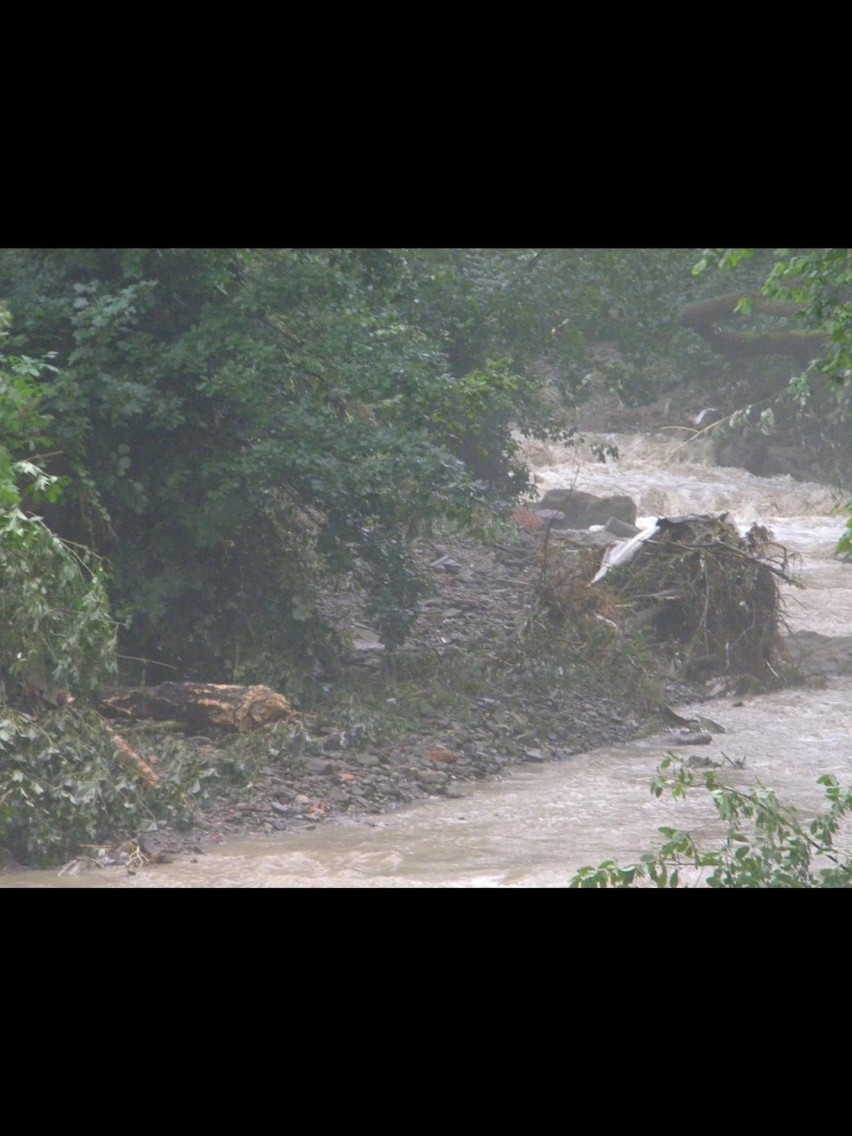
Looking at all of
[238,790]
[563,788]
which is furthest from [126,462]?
[563,788]

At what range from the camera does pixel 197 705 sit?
545 centimetres

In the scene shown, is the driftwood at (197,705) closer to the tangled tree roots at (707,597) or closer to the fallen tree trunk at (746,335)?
the tangled tree roots at (707,597)

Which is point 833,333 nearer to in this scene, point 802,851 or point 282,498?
point 802,851

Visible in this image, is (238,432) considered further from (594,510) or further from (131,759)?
(594,510)

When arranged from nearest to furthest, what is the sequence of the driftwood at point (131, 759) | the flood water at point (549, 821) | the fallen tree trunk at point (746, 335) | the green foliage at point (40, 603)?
1. the green foliage at point (40, 603)
2. the flood water at point (549, 821)
3. the driftwood at point (131, 759)
4. the fallen tree trunk at point (746, 335)

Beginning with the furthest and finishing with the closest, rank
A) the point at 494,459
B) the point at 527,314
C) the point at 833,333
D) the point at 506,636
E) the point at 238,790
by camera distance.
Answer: the point at 494,459
the point at 527,314
the point at 506,636
the point at 238,790
the point at 833,333

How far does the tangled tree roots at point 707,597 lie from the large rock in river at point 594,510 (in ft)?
6.68

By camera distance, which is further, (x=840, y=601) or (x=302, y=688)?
(x=840, y=601)

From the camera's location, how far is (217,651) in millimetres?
6090

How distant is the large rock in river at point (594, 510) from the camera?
10039 mm

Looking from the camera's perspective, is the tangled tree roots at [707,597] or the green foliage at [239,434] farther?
the tangled tree roots at [707,597]

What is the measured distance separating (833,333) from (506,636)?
4326 mm

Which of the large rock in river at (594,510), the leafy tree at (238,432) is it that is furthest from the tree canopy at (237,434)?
the large rock in river at (594,510)

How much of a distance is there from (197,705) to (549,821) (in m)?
1.51
